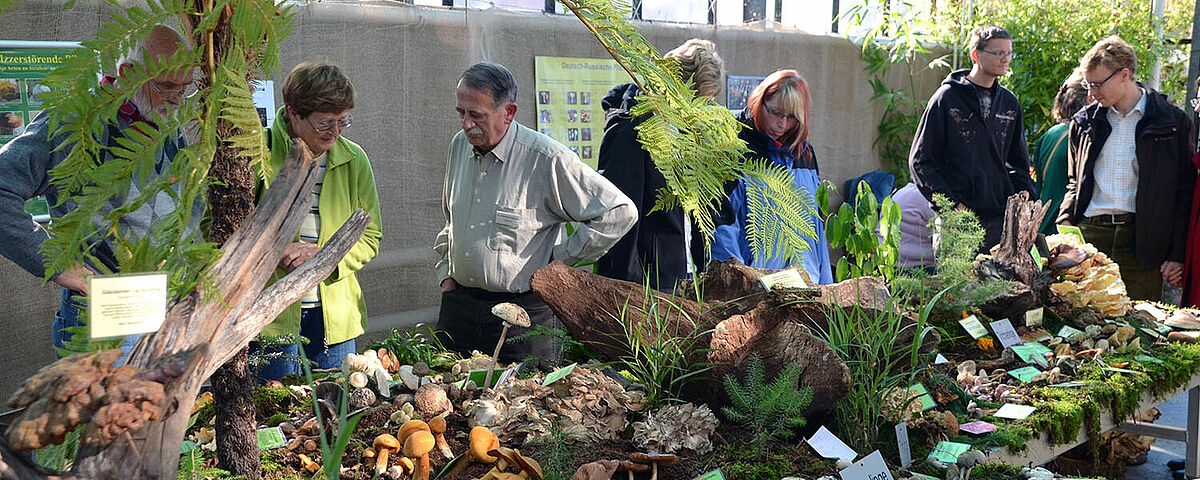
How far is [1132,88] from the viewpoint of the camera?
381cm

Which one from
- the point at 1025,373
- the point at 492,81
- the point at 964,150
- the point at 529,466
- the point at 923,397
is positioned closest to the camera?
the point at 529,466

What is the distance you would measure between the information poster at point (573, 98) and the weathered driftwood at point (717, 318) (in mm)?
2084

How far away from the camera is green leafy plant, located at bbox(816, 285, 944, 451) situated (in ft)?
6.14

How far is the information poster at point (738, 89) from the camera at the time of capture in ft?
16.5

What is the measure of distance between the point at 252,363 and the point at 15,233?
25.6 inches

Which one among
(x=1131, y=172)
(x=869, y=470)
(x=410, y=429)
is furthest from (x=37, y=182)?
(x=1131, y=172)

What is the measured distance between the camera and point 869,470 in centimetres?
164

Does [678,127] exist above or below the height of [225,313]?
above

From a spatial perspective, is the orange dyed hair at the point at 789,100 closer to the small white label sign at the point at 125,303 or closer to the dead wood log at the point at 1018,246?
the dead wood log at the point at 1018,246

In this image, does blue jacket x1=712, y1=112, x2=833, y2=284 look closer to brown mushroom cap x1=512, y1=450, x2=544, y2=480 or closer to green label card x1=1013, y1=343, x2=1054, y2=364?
green label card x1=1013, y1=343, x2=1054, y2=364

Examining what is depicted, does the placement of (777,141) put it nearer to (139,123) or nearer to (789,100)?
(789,100)

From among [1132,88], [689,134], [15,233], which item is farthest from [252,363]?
[1132,88]

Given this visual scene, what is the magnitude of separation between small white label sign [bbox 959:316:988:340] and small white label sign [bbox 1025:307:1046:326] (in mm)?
203

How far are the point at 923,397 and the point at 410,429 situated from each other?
3.79 ft
